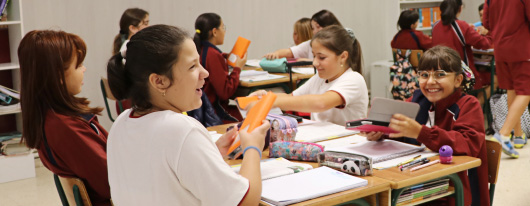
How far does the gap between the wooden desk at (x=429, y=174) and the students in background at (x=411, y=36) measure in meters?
3.84

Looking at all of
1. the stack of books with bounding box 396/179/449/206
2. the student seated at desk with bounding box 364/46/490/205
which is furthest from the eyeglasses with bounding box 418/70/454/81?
the stack of books with bounding box 396/179/449/206

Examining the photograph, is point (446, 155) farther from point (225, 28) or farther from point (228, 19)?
point (228, 19)

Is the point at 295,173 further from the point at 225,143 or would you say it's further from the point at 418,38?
the point at 418,38

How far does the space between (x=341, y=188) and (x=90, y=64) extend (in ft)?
13.8

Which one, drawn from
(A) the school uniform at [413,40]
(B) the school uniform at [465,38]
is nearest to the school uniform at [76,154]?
(B) the school uniform at [465,38]

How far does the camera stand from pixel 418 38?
600 centimetres

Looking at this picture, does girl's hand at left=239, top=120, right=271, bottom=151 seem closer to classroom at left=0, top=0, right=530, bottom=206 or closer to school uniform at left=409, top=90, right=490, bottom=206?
school uniform at left=409, top=90, right=490, bottom=206

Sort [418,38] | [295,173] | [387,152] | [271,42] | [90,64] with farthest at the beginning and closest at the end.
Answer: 1. [271,42]
2. [418,38]
3. [90,64]
4. [387,152]
5. [295,173]

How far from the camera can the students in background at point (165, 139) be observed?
1.46 m

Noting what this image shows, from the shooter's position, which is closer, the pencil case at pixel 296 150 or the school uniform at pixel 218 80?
the pencil case at pixel 296 150

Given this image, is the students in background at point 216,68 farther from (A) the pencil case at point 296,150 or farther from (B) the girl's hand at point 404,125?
(B) the girl's hand at point 404,125

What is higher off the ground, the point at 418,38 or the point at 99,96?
the point at 418,38

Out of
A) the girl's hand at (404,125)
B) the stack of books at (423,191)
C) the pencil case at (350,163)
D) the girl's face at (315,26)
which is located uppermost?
the girl's face at (315,26)

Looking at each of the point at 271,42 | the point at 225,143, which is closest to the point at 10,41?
the point at 271,42
